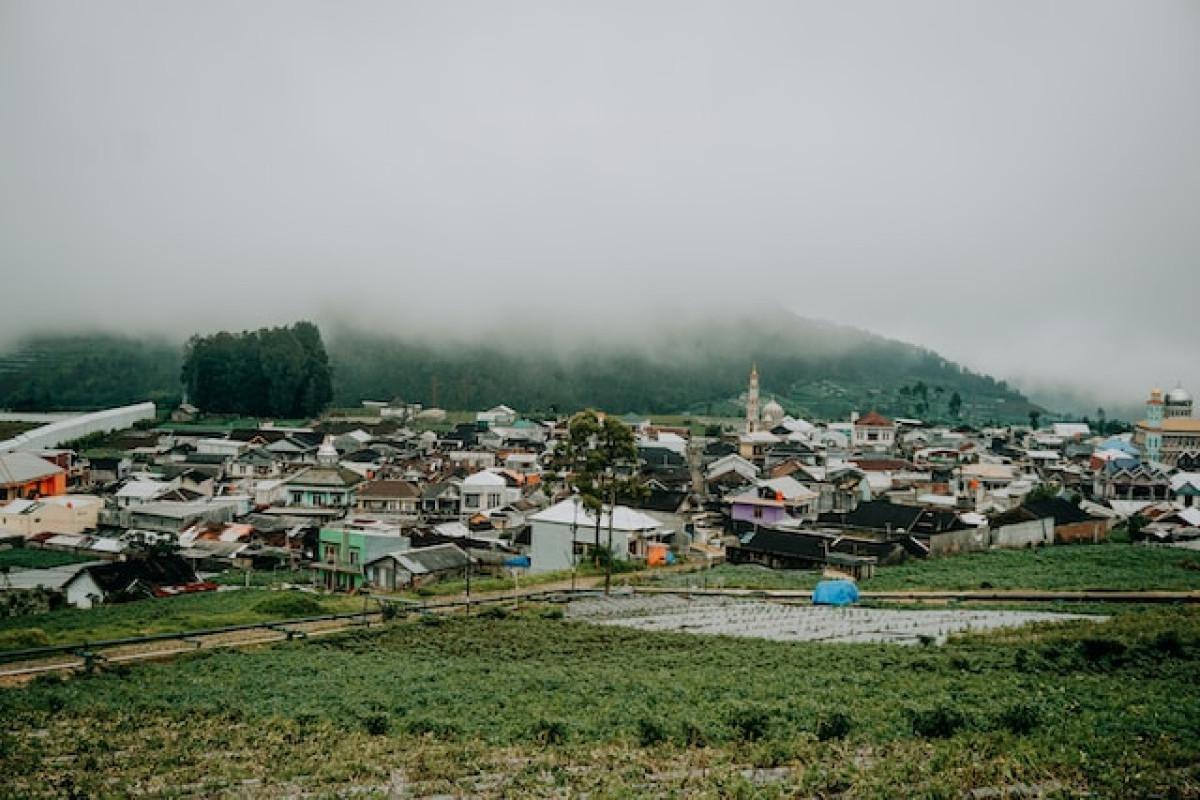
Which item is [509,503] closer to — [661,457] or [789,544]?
[661,457]

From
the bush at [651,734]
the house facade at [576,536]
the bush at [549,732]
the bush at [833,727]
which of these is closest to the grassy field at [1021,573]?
the house facade at [576,536]

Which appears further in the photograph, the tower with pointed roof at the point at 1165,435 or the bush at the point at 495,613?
the tower with pointed roof at the point at 1165,435

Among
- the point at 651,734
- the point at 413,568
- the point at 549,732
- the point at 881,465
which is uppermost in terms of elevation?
the point at 651,734

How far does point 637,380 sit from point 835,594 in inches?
4395

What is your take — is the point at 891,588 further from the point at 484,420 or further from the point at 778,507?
the point at 484,420

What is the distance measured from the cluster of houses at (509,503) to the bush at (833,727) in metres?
19.7

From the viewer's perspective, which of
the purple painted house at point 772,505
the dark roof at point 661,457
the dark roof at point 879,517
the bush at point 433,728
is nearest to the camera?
the bush at point 433,728

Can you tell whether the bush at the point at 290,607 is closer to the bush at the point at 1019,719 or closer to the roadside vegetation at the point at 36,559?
the bush at the point at 1019,719

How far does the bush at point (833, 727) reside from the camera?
1072 cm

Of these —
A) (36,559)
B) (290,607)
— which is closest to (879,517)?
(290,607)

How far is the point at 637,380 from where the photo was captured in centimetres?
13650

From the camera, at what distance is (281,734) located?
38.3ft

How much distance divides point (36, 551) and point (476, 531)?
65.7 ft

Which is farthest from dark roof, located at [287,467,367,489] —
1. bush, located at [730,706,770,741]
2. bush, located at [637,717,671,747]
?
bush, located at [730,706,770,741]
